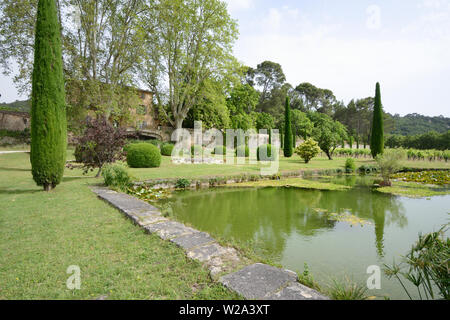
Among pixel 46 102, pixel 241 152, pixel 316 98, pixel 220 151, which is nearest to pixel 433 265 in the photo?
pixel 46 102

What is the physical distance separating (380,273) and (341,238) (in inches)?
52.9

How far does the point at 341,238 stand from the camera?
4562 millimetres

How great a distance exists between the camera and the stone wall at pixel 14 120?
2305 cm

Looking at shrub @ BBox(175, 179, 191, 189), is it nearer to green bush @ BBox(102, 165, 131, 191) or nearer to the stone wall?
green bush @ BBox(102, 165, 131, 191)

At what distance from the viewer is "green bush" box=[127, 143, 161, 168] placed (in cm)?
1370

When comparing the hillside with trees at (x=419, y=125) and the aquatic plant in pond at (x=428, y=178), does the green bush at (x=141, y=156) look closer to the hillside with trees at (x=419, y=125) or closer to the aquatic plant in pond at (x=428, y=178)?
the aquatic plant in pond at (x=428, y=178)

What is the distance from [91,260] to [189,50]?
20.4 metres

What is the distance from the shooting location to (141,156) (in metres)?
13.7

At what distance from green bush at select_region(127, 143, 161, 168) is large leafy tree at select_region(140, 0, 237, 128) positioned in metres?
7.12

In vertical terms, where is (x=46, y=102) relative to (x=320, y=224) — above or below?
above

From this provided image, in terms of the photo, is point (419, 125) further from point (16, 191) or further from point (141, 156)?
point (16, 191)

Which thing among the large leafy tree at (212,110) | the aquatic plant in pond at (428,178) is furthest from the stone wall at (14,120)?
the aquatic plant in pond at (428,178)

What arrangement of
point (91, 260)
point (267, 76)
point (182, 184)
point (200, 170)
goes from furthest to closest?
point (267, 76) < point (200, 170) < point (182, 184) < point (91, 260)
